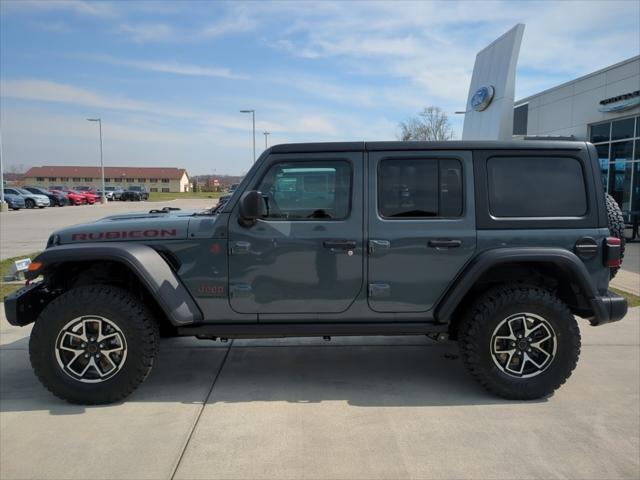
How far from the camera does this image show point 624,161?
1761 cm

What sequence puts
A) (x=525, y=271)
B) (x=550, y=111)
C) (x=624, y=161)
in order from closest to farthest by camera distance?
(x=525, y=271) < (x=624, y=161) < (x=550, y=111)

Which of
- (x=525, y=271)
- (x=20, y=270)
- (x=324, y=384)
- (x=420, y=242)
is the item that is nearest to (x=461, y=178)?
(x=420, y=242)

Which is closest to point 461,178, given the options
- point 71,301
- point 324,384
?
point 324,384

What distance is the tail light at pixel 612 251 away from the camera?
3.74 meters

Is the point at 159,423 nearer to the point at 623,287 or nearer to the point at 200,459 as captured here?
the point at 200,459

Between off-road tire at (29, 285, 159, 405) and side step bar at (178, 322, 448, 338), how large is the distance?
36 cm

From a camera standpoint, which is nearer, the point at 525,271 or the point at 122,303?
the point at 122,303

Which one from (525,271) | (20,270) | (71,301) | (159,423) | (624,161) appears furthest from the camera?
(624,161)

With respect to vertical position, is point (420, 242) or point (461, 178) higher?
point (461, 178)

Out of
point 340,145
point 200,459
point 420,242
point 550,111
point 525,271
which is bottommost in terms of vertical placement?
point 200,459

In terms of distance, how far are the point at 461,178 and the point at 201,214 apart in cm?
207

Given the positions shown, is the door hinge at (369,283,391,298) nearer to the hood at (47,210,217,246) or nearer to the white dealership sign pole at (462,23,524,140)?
the hood at (47,210,217,246)

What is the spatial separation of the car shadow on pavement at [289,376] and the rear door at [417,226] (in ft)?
2.28

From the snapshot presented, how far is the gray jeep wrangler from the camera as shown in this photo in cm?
366
